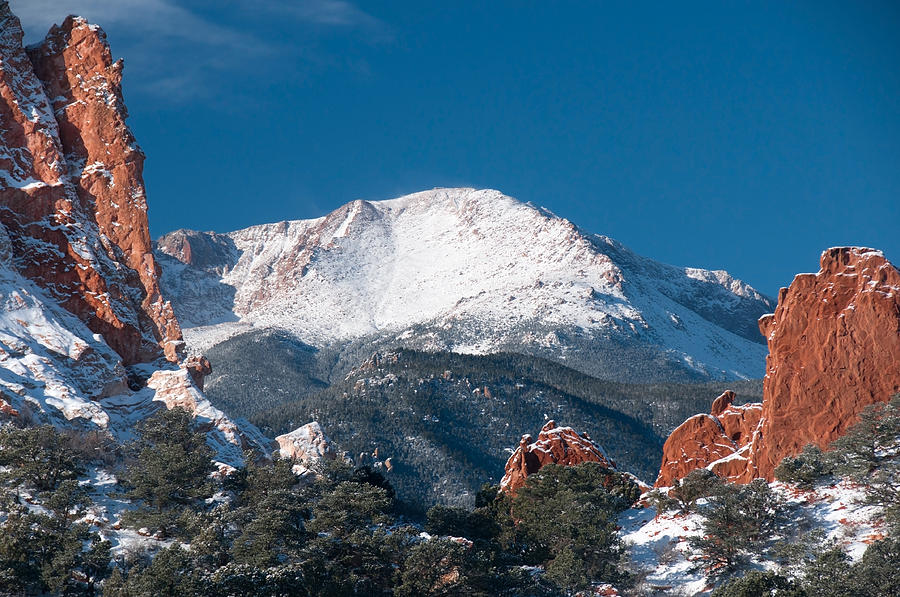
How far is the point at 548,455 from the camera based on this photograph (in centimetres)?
8738

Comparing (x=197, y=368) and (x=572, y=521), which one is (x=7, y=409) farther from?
(x=572, y=521)

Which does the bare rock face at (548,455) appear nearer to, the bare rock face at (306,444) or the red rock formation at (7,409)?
the bare rock face at (306,444)

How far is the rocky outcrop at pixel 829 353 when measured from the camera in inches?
2474

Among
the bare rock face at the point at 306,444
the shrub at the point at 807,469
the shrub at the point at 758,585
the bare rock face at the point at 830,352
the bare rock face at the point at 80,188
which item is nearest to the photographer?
the shrub at the point at 758,585

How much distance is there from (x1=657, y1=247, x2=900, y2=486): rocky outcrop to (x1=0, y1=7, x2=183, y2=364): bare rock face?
48.9m

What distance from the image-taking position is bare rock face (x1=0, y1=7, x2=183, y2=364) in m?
78.2

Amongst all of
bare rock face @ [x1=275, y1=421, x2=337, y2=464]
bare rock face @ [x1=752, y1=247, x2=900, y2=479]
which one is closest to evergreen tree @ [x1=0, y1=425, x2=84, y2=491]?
bare rock face @ [x1=275, y1=421, x2=337, y2=464]

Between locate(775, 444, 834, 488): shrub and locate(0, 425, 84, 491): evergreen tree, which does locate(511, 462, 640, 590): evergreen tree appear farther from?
locate(0, 425, 84, 491): evergreen tree

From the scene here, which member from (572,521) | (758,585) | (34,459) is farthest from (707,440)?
(34,459)

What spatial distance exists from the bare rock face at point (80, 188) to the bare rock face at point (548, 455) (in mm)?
31130

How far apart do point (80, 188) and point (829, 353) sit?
6243 centimetres

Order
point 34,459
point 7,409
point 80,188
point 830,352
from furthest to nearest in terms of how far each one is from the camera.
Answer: point 80,188 → point 830,352 → point 7,409 → point 34,459

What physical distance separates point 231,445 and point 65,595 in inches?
1065

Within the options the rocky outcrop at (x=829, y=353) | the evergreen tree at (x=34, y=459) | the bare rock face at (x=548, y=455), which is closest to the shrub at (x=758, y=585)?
the rocky outcrop at (x=829, y=353)
